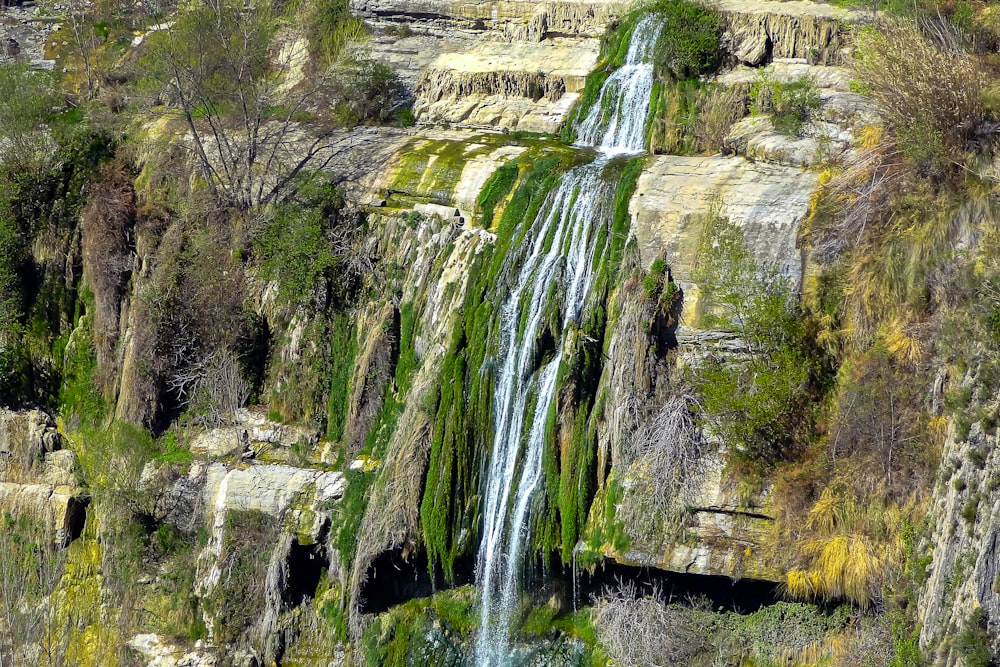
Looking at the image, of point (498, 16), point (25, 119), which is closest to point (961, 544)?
point (498, 16)

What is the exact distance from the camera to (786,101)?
24141 millimetres

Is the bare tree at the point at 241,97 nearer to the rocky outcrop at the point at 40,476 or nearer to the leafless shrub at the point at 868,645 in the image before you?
the rocky outcrop at the point at 40,476

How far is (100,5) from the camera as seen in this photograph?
127 feet

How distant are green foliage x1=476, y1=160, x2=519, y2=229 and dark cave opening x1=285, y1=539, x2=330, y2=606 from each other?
7.36 meters

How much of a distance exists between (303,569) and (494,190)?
8.60m

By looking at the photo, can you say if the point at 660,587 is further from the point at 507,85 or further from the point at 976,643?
the point at 507,85

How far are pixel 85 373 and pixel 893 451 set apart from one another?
61.0ft

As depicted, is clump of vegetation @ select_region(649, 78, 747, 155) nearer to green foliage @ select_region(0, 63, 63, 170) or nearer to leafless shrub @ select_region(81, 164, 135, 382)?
leafless shrub @ select_region(81, 164, 135, 382)

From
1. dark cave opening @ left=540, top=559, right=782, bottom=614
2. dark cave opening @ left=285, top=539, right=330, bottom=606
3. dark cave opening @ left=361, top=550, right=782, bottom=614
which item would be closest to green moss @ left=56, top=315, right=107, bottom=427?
dark cave opening @ left=285, top=539, right=330, bottom=606

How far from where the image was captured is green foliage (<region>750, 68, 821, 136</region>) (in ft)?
78.2

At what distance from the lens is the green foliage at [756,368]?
20.1m

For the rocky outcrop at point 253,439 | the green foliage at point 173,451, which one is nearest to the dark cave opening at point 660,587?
the rocky outcrop at point 253,439

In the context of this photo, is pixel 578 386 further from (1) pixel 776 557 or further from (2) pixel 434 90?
(2) pixel 434 90

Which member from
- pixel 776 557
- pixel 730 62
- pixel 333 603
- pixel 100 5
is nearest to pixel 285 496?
pixel 333 603
